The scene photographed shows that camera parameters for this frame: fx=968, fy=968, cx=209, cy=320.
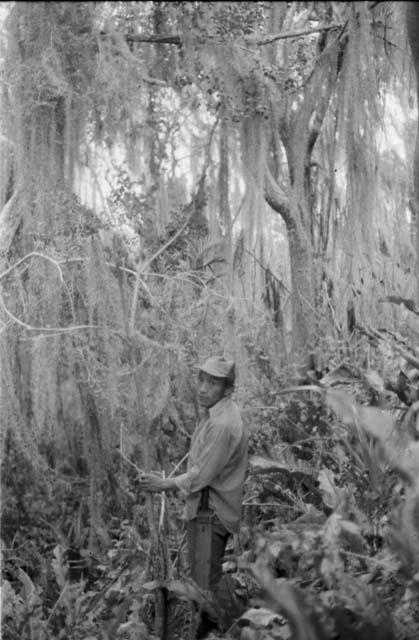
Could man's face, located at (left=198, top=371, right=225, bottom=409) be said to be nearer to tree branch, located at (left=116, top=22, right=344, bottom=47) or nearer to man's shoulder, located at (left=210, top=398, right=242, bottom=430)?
man's shoulder, located at (left=210, top=398, right=242, bottom=430)

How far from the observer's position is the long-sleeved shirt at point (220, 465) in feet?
13.3

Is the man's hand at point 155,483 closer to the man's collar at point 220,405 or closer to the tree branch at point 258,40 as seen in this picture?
the man's collar at point 220,405

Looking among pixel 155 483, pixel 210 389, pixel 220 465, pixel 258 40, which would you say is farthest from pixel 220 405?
pixel 258 40

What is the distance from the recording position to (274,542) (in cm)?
330

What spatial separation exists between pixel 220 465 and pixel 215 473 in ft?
0.13

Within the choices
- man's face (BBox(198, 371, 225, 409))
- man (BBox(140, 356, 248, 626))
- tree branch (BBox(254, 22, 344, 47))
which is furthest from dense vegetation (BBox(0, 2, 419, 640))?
man's face (BBox(198, 371, 225, 409))

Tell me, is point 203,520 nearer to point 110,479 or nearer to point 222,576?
point 222,576

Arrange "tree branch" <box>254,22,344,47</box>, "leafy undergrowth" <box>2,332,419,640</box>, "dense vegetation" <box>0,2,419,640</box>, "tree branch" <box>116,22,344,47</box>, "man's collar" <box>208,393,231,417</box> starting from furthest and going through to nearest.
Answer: "tree branch" <box>254,22,344,47</box>
"tree branch" <box>116,22,344,47</box>
"dense vegetation" <box>0,2,419,640</box>
"man's collar" <box>208,393,231,417</box>
"leafy undergrowth" <box>2,332,419,640</box>

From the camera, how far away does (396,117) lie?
25.1 feet

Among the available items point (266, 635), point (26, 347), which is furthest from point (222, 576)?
point (26, 347)

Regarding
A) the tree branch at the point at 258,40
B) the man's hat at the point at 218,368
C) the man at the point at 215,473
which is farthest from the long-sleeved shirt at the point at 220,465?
the tree branch at the point at 258,40

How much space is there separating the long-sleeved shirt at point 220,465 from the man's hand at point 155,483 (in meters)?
0.03

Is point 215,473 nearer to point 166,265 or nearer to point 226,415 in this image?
point 226,415

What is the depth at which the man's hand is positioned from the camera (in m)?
4.04
